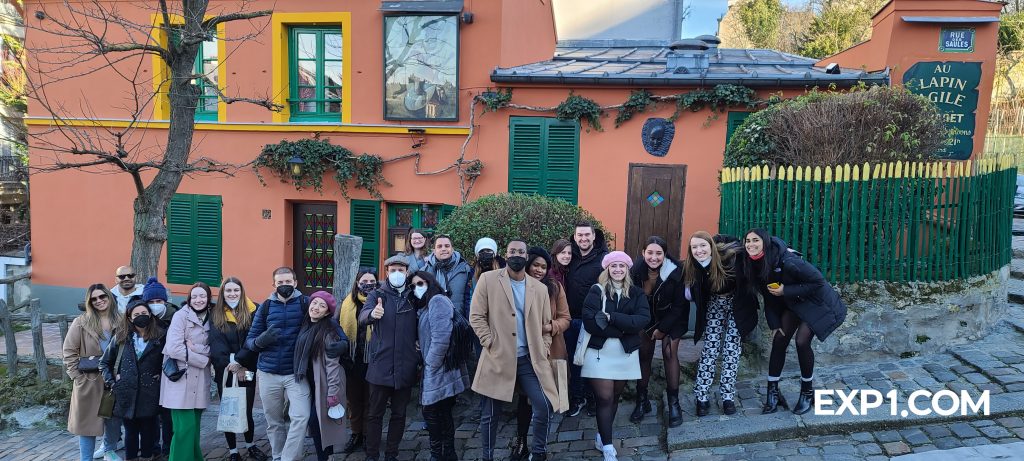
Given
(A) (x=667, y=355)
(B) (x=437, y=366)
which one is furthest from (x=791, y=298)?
(B) (x=437, y=366)

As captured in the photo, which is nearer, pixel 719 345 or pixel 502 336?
pixel 502 336

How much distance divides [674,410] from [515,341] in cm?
154

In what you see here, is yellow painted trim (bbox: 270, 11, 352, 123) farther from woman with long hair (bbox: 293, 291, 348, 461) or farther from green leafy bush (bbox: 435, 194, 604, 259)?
woman with long hair (bbox: 293, 291, 348, 461)

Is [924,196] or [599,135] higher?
[599,135]

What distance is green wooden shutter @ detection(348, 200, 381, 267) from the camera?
11.0m

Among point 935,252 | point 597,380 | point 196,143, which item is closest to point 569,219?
point 597,380

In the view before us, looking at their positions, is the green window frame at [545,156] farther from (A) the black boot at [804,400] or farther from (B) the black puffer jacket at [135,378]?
(B) the black puffer jacket at [135,378]

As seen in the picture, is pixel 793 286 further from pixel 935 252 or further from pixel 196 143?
pixel 196 143

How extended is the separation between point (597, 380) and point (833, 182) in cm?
301

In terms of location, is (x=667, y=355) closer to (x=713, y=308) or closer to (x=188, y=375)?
(x=713, y=308)

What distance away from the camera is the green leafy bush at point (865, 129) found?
21.3 ft

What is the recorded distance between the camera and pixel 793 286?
5.31 metres

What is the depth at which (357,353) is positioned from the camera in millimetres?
5695

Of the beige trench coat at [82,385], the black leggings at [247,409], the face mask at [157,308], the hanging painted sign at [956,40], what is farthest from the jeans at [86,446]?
the hanging painted sign at [956,40]
